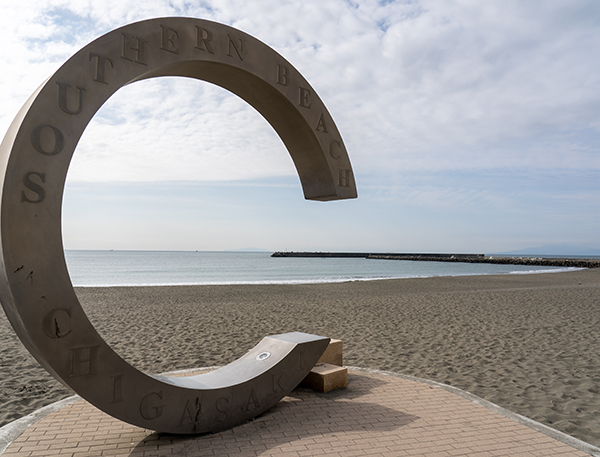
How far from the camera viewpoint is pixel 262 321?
529 inches

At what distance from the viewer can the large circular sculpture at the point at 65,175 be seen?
3539mm

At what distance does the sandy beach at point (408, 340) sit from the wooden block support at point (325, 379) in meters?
2.00

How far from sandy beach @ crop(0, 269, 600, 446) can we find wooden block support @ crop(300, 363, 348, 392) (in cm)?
200

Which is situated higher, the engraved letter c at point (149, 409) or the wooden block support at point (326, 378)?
the engraved letter c at point (149, 409)

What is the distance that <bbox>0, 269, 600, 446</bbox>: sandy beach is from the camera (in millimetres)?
6508

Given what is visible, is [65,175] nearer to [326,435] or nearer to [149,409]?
[149,409]

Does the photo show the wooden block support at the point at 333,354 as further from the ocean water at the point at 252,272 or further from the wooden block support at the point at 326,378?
the ocean water at the point at 252,272

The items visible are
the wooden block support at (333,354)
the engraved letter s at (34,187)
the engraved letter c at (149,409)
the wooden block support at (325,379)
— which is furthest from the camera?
the wooden block support at (333,354)

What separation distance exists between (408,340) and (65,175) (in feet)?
28.4

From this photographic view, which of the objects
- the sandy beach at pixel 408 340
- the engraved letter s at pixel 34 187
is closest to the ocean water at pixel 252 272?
the sandy beach at pixel 408 340

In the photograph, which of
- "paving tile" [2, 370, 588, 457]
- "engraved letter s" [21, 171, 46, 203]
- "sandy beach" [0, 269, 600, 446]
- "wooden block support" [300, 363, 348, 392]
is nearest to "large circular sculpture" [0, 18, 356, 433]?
"engraved letter s" [21, 171, 46, 203]

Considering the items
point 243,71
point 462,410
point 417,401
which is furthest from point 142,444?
point 243,71

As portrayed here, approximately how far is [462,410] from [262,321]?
28.1ft

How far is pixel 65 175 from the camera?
12.4ft
